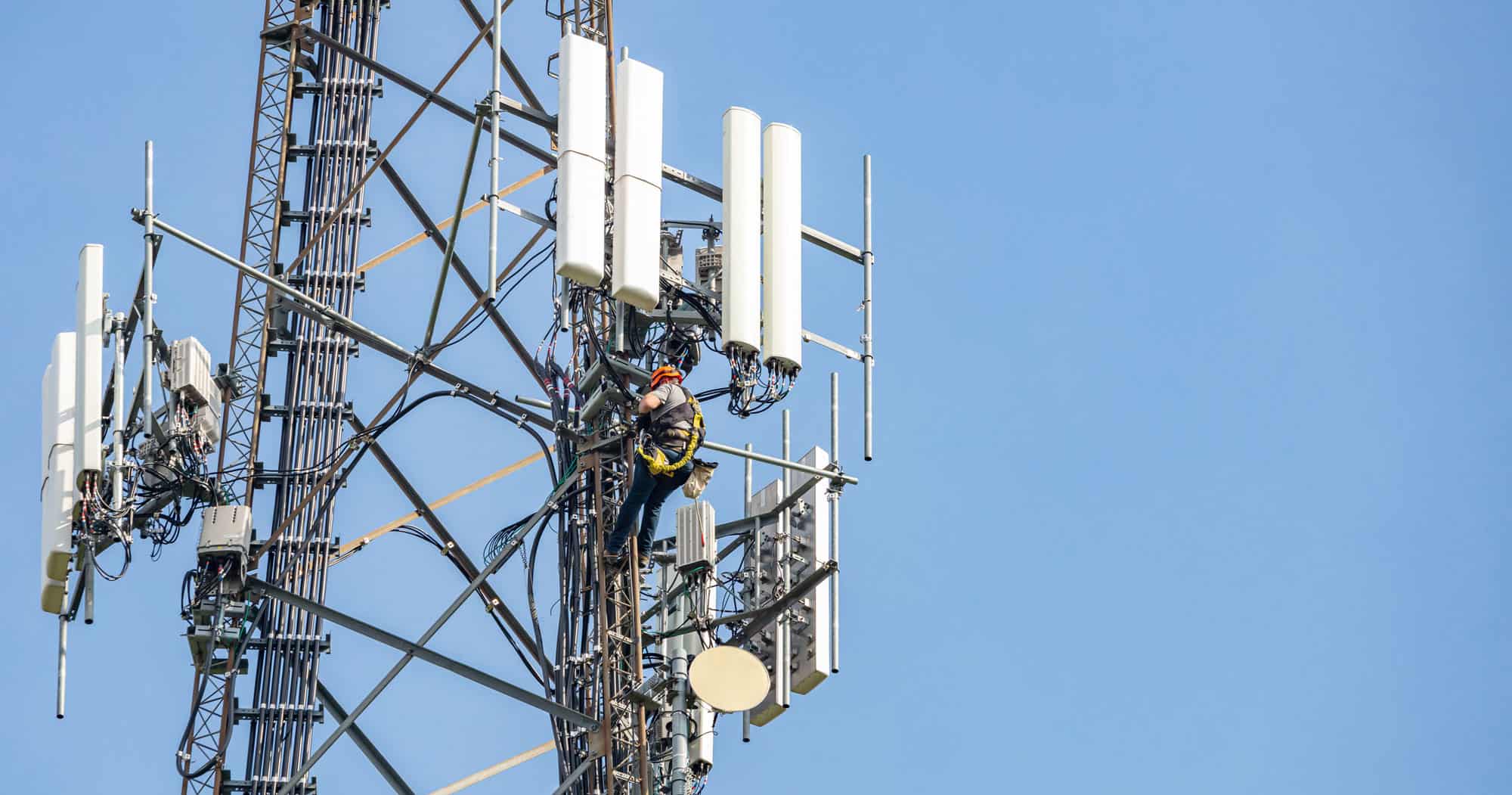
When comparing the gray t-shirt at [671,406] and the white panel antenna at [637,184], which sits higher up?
the white panel antenna at [637,184]

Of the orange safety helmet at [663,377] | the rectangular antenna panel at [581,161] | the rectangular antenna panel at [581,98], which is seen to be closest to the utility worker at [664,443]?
the orange safety helmet at [663,377]

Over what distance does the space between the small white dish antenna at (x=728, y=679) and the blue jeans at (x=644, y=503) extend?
4.89 ft

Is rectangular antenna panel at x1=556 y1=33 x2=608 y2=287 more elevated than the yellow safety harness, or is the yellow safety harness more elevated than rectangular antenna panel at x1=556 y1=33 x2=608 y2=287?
rectangular antenna panel at x1=556 y1=33 x2=608 y2=287

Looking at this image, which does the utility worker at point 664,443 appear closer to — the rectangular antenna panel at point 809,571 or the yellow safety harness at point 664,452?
the yellow safety harness at point 664,452

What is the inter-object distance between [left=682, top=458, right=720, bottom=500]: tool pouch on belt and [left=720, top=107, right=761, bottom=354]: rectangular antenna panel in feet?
4.62

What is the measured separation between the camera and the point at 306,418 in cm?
5206

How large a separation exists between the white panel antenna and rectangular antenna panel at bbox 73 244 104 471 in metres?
6.34

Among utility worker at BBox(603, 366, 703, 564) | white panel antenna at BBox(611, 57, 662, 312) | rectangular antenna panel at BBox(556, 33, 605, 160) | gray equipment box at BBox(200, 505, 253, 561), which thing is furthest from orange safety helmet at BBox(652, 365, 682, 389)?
gray equipment box at BBox(200, 505, 253, 561)

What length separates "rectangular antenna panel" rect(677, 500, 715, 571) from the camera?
4411cm

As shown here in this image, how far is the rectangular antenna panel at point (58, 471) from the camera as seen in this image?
4331cm

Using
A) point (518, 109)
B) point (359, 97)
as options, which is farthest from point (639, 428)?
point (359, 97)

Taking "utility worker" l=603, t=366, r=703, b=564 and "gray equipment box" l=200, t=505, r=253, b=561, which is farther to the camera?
"gray equipment box" l=200, t=505, r=253, b=561

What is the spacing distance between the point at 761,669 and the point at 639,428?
3.26m

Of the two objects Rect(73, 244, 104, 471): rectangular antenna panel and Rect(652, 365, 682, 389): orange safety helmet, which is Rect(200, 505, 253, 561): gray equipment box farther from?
Rect(652, 365, 682, 389): orange safety helmet
